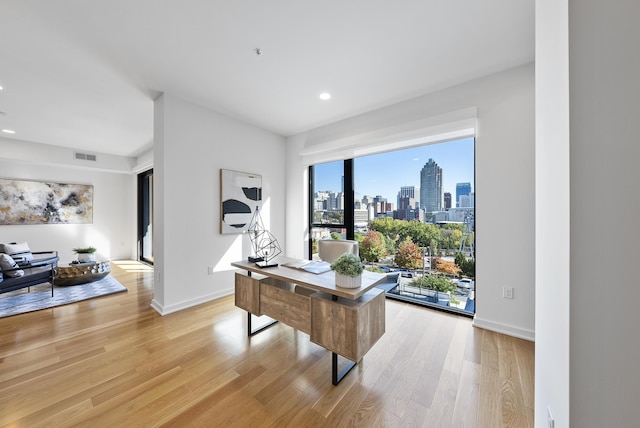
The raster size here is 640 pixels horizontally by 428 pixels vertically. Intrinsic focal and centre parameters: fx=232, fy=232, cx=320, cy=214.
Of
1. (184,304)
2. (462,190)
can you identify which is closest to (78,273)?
(184,304)

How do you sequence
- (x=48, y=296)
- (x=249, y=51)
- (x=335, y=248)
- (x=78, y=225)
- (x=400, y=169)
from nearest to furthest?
(x=249, y=51) → (x=335, y=248) → (x=400, y=169) → (x=48, y=296) → (x=78, y=225)

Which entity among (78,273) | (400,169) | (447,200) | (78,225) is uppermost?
(400,169)

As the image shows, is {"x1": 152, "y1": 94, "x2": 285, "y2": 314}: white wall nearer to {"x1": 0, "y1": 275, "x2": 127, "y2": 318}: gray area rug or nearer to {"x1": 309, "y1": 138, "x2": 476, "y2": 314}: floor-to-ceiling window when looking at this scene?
{"x1": 0, "y1": 275, "x2": 127, "y2": 318}: gray area rug

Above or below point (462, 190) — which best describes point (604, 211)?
below

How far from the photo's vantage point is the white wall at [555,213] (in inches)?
25.3

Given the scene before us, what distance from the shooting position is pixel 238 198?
3.57 meters

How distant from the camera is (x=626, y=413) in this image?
0.54 m

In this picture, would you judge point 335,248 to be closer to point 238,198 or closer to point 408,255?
point 408,255

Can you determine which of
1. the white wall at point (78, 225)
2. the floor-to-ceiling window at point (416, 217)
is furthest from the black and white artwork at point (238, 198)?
the white wall at point (78, 225)

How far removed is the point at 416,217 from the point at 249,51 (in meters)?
2.57

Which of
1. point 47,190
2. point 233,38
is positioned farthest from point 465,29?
point 47,190

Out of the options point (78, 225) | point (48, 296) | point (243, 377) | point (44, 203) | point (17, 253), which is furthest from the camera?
point (78, 225)

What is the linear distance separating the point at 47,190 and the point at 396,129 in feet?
23.6

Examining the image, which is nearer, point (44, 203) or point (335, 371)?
point (335, 371)
